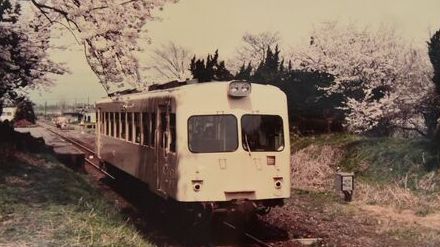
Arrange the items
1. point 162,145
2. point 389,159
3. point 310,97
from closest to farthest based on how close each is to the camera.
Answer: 1. point 162,145
2. point 389,159
3. point 310,97

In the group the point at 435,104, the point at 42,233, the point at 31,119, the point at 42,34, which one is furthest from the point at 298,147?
the point at 31,119

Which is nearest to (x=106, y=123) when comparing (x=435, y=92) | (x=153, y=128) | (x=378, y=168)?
(x=153, y=128)

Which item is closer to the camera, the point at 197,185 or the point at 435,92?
the point at 197,185

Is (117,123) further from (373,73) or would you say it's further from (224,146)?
(373,73)

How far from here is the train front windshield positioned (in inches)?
401

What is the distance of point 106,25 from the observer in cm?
1144

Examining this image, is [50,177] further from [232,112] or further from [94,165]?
[94,165]

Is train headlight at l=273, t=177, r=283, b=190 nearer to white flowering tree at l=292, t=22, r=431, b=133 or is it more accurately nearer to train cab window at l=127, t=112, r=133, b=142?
train cab window at l=127, t=112, r=133, b=142

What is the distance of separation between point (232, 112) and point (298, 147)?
13030 millimetres

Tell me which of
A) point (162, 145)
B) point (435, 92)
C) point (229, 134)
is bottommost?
point (162, 145)

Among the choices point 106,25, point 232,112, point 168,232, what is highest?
point 106,25

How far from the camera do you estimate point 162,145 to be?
11.1 metres

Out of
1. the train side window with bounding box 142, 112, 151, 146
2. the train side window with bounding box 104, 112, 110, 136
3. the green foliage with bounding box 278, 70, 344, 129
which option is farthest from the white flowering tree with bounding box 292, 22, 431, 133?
the train side window with bounding box 142, 112, 151, 146

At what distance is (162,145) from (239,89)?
1.86 meters
